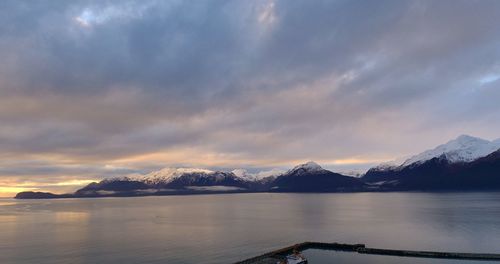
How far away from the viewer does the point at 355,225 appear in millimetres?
152625

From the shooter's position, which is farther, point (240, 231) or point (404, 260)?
point (240, 231)

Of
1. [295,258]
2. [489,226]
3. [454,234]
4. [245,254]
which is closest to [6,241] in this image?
[245,254]

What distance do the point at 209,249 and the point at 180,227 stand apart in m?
55.2

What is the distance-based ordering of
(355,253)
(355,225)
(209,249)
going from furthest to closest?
1. (355,225)
2. (209,249)
3. (355,253)

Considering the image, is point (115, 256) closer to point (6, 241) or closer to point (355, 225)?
point (6, 241)

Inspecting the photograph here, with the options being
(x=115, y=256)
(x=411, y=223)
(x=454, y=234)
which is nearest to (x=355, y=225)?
(x=411, y=223)

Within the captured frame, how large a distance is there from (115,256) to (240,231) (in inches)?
2076

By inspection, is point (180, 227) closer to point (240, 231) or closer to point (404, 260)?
point (240, 231)

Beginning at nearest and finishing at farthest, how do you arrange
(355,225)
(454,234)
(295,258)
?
1. (295,258)
2. (454,234)
3. (355,225)

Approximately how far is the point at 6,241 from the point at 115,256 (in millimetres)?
52320

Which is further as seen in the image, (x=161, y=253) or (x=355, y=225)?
(x=355, y=225)

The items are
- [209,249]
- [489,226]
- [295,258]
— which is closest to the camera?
[295,258]

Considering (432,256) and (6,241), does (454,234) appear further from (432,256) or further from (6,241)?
(6,241)

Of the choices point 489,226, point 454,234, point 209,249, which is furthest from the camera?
point 489,226
